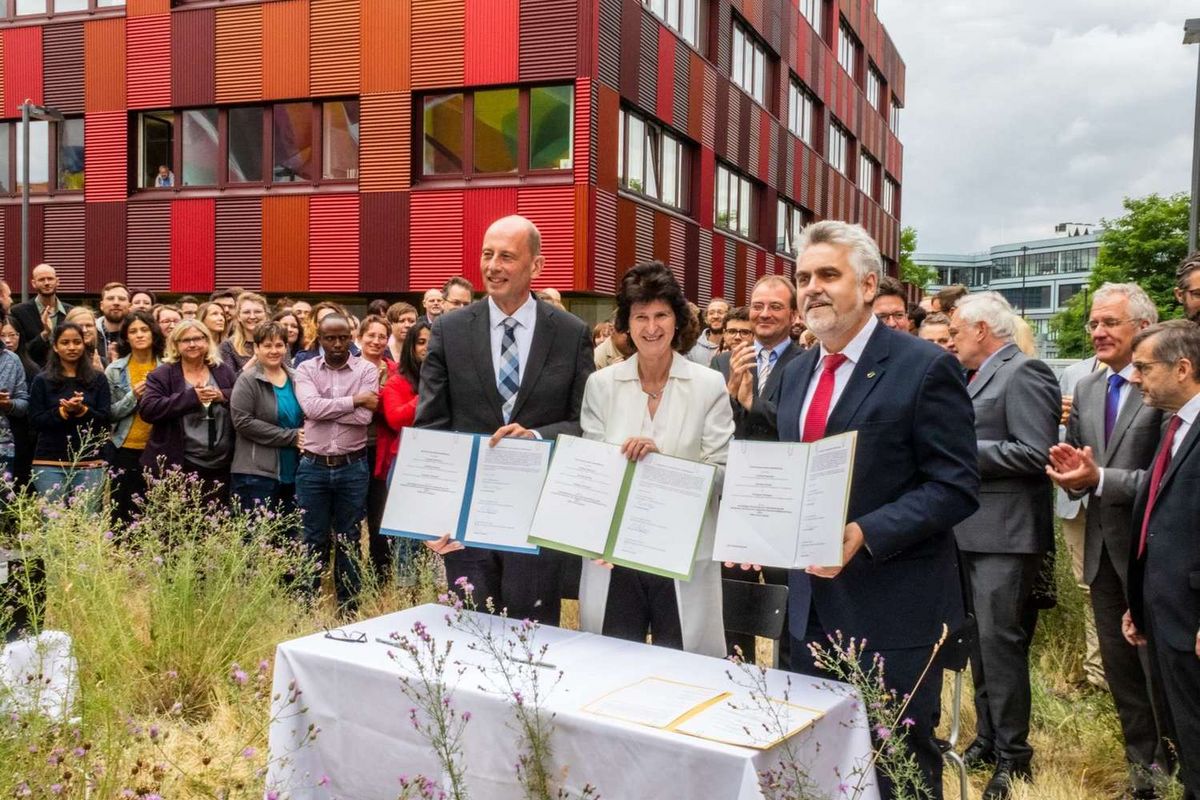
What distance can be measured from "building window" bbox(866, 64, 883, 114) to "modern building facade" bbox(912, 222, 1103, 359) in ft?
279

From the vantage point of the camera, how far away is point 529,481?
348cm

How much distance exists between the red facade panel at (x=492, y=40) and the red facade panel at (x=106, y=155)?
6.72 meters

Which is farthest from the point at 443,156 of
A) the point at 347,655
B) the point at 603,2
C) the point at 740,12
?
the point at 347,655

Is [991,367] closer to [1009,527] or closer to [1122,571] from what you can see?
[1009,527]

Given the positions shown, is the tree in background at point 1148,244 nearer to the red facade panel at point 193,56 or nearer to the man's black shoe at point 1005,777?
the red facade panel at point 193,56

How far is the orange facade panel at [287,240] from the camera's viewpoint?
17.5 m

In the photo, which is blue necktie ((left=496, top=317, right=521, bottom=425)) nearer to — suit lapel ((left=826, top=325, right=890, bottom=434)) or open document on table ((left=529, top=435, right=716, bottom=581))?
open document on table ((left=529, top=435, right=716, bottom=581))

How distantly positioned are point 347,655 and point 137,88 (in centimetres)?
1800

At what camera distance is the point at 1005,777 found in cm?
429

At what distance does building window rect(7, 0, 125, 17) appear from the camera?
18.7 meters

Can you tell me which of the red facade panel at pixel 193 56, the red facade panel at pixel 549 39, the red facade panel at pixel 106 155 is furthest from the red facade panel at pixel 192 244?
the red facade panel at pixel 549 39

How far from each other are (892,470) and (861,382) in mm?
262

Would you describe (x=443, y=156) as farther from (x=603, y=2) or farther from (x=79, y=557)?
(x=79, y=557)

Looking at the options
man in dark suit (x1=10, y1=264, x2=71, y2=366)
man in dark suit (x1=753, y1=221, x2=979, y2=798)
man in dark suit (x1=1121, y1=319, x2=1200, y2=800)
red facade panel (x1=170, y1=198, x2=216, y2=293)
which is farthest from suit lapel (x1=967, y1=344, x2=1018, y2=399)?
red facade panel (x1=170, y1=198, x2=216, y2=293)
